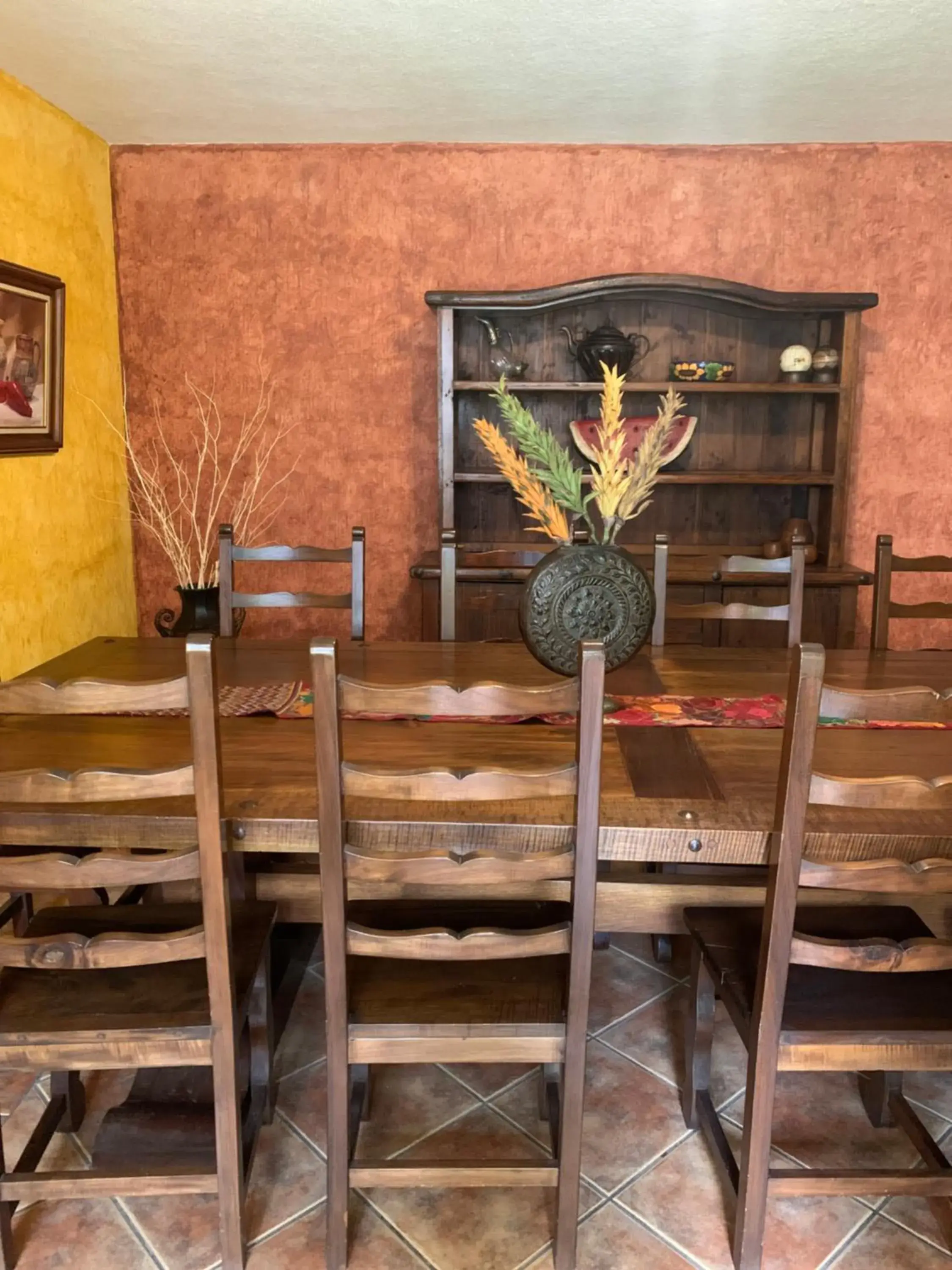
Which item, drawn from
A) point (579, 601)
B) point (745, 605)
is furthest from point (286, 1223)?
point (745, 605)

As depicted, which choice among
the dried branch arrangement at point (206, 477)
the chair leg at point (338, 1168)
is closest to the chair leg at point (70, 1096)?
the chair leg at point (338, 1168)

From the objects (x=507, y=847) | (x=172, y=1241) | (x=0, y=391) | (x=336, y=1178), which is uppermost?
(x=0, y=391)

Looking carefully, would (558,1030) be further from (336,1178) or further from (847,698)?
(847,698)

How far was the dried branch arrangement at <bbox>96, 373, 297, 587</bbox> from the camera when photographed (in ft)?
12.9

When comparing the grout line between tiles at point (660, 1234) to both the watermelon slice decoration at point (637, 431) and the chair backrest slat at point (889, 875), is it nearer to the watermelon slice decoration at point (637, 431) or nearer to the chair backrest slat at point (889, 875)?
the chair backrest slat at point (889, 875)

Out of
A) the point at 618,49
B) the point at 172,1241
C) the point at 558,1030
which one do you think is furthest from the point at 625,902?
the point at 618,49

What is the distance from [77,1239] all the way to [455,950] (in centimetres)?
85

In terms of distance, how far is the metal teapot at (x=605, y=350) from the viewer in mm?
3605

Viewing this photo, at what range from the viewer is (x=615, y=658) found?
2008mm

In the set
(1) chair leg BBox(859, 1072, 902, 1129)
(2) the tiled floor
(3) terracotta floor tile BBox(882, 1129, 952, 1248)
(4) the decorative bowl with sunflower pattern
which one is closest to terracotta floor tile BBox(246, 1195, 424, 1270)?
(2) the tiled floor

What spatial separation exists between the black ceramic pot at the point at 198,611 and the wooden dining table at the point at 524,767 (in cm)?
107

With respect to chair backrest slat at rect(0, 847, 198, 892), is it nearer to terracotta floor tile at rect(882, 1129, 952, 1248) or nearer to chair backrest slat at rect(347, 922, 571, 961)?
chair backrest slat at rect(347, 922, 571, 961)

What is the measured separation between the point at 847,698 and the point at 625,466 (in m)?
0.92

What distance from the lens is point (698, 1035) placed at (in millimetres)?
1794
